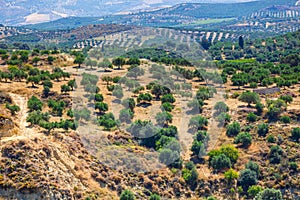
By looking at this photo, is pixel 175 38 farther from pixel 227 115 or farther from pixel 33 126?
pixel 33 126

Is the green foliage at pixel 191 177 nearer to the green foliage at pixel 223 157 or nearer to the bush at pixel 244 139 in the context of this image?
the green foliage at pixel 223 157

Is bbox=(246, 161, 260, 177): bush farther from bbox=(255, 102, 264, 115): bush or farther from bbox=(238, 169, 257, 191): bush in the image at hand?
bbox=(255, 102, 264, 115): bush

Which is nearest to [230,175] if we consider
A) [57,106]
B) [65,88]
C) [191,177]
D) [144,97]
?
[191,177]

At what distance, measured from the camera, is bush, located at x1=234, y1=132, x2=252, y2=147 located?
45.2m

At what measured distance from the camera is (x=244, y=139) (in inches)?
1780

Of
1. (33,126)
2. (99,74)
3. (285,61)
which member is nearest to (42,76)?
(99,74)

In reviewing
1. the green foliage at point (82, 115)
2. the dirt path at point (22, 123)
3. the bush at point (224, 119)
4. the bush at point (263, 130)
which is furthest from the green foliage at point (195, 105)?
the dirt path at point (22, 123)

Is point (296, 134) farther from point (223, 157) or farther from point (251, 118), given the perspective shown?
point (223, 157)

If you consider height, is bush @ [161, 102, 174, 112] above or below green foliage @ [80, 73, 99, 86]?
below

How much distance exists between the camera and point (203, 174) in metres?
41.1

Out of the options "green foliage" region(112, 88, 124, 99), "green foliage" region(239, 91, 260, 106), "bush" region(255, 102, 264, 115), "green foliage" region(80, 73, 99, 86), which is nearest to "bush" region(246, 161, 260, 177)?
"bush" region(255, 102, 264, 115)

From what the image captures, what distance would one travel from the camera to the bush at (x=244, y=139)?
45219 mm

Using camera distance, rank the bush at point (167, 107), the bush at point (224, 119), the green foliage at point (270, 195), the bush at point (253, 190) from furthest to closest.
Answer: the bush at point (167, 107), the bush at point (224, 119), the bush at point (253, 190), the green foliage at point (270, 195)

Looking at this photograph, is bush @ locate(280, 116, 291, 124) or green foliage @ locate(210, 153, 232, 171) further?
bush @ locate(280, 116, 291, 124)
